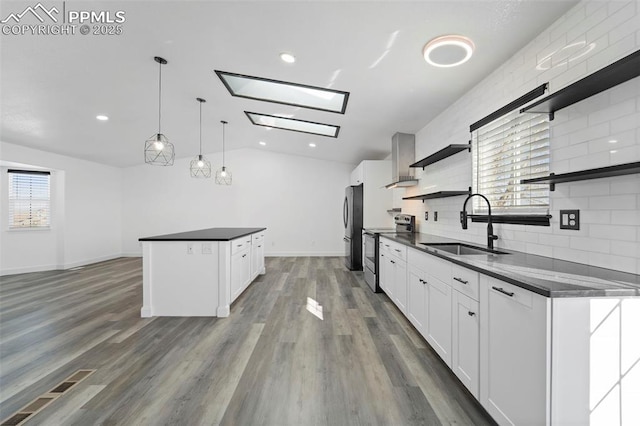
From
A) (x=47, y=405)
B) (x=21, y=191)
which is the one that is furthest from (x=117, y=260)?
(x=47, y=405)

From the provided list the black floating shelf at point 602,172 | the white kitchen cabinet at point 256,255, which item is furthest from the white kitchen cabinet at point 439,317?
the white kitchen cabinet at point 256,255

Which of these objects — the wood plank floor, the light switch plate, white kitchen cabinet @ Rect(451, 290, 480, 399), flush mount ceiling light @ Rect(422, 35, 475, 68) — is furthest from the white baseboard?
the light switch plate

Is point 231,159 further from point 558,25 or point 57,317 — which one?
point 558,25

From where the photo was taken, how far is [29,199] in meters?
5.39

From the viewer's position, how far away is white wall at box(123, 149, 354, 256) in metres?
7.11

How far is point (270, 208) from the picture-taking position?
23.5ft

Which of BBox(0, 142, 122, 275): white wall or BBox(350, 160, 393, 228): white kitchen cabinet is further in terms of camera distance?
BBox(350, 160, 393, 228): white kitchen cabinet

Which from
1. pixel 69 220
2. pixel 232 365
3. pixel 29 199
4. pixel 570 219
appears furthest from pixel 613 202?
pixel 29 199

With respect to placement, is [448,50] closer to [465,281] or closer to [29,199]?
[465,281]

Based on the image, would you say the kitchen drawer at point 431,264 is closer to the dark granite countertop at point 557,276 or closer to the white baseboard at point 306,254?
the dark granite countertop at point 557,276

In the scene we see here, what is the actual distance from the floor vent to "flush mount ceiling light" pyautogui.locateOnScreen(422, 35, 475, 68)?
3.69 meters

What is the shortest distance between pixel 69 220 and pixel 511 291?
7.83 metres

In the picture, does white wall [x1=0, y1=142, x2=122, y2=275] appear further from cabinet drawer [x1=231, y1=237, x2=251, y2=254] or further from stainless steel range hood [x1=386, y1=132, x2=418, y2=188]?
stainless steel range hood [x1=386, y1=132, x2=418, y2=188]

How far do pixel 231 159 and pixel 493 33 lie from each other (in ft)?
20.9
